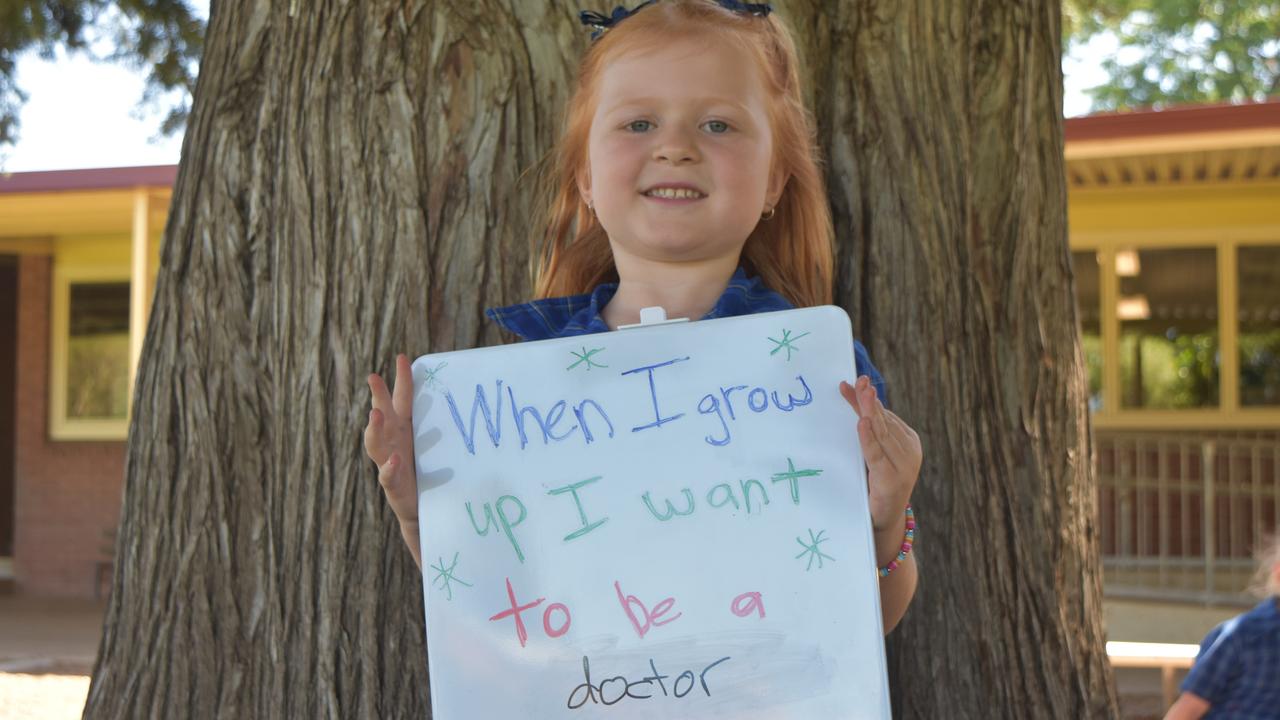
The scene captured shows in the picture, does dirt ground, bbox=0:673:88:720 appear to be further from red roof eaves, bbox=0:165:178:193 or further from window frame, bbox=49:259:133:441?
window frame, bbox=49:259:133:441

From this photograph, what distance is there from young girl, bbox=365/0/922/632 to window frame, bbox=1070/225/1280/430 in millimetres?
8629

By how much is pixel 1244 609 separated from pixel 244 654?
7784mm

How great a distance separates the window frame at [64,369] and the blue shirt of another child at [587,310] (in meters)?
11.5

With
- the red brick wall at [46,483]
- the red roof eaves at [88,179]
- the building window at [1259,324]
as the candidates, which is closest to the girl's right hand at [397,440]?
the red roof eaves at [88,179]

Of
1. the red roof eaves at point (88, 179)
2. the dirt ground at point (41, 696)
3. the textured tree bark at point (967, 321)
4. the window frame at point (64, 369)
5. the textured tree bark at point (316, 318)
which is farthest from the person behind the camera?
the window frame at point (64, 369)

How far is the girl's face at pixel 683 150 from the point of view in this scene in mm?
2064

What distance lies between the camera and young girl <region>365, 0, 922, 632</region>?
6.54 ft

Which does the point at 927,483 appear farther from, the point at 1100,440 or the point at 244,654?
the point at 1100,440

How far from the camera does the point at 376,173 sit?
2717 mm

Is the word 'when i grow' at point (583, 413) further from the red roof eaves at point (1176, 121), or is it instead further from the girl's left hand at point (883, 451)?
the red roof eaves at point (1176, 121)

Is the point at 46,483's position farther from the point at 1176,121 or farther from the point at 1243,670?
the point at 1243,670

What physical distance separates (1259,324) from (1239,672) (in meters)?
7.27

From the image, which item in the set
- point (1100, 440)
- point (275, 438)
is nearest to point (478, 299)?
point (275, 438)

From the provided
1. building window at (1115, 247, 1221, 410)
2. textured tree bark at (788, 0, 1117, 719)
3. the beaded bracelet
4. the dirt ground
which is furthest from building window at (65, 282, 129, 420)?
the beaded bracelet
